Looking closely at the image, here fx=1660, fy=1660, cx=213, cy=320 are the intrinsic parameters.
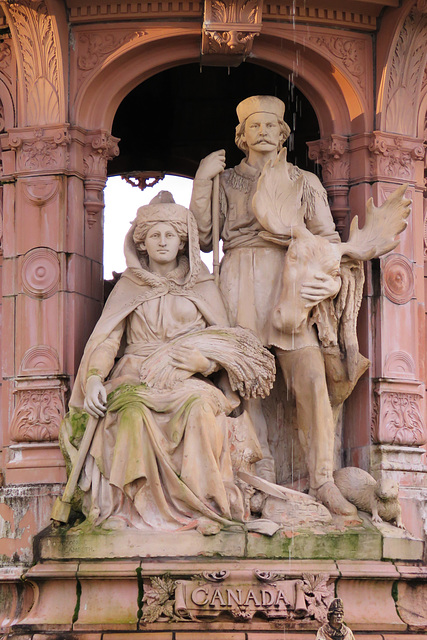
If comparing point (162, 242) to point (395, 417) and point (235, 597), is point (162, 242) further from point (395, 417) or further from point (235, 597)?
point (235, 597)

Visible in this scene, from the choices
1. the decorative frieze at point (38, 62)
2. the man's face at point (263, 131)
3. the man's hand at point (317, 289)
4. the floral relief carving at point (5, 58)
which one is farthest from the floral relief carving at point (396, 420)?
the floral relief carving at point (5, 58)

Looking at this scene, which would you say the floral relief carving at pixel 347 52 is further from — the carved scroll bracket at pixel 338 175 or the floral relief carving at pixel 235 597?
the floral relief carving at pixel 235 597

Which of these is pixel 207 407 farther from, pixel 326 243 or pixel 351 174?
pixel 351 174

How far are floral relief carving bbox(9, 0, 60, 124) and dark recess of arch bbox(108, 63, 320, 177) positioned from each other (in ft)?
11.6

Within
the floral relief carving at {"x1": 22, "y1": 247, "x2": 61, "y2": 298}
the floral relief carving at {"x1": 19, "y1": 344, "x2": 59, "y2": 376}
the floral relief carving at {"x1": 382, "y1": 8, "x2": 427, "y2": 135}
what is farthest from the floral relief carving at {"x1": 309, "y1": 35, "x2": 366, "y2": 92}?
the floral relief carving at {"x1": 19, "y1": 344, "x2": 59, "y2": 376}

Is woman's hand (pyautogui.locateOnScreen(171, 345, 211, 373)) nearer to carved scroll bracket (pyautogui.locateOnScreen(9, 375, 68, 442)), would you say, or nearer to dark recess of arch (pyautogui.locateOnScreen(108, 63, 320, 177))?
carved scroll bracket (pyautogui.locateOnScreen(9, 375, 68, 442))

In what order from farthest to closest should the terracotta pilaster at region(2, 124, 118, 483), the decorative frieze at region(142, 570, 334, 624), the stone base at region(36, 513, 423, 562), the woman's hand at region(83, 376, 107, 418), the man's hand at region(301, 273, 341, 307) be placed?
the terracotta pilaster at region(2, 124, 118, 483), the man's hand at region(301, 273, 341, 307), the woman's hand at region(83, 376, 107, 418), the stone base at region(36, 513, 423, 562), the decorative frieze at region(142, 570, 334, 624)

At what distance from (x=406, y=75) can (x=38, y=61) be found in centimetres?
351

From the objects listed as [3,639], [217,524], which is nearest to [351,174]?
[217,524]

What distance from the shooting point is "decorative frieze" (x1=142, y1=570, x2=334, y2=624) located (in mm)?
13406

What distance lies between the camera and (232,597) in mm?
13430

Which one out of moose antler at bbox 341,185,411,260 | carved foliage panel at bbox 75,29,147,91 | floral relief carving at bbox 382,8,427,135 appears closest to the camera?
moose antler at bbox 341,185,411,260

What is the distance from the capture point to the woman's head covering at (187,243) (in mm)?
14938

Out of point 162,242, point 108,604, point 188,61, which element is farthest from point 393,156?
point 108,604
